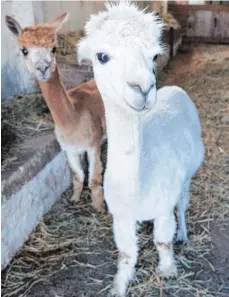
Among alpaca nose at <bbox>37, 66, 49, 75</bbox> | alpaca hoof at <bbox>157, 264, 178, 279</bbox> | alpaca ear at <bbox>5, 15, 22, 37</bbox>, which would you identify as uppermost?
alpaca ear at <bbox>5, 15, 22, 37</bbox>

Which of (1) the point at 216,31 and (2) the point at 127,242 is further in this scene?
(1) the point at 216,31

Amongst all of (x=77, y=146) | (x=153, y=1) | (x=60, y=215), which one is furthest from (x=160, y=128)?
(x=153, y=1)

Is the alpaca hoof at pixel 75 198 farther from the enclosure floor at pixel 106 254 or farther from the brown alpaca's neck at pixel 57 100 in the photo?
the brown alpaca's neck at pixel 57 100

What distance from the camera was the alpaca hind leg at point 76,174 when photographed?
3.12 metres

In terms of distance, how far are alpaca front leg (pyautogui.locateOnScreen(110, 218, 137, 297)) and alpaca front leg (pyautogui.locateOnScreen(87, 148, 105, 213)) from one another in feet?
2.63

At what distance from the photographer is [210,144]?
3.82 meters

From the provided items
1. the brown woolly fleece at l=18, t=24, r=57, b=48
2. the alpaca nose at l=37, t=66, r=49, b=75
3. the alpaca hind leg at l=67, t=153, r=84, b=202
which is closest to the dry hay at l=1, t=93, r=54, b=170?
the alpaca hind leg at l=67, t=153, r=84, b=202

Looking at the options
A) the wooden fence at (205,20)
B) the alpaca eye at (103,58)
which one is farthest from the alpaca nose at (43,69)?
the wooden fence at (205,20)

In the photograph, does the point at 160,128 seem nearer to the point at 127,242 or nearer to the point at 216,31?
the point at 127,242

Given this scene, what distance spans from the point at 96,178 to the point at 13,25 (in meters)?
1.19

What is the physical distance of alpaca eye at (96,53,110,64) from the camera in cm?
159

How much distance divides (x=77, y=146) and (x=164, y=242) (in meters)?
1.02

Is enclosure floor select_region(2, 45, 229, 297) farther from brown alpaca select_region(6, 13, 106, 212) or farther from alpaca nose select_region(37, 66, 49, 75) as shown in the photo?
alpaca nose select_region(37, 66, 49, 75)

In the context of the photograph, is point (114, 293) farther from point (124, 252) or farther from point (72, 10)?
point (72, 10)
